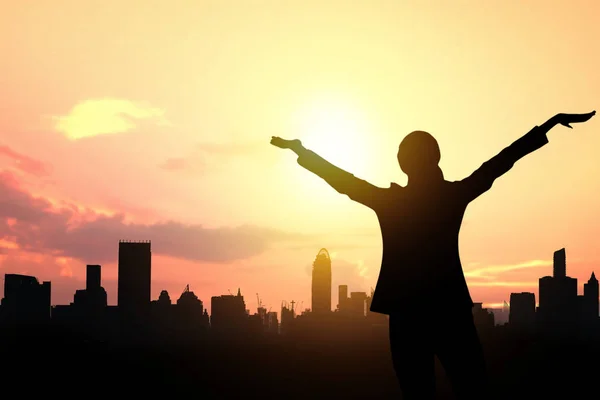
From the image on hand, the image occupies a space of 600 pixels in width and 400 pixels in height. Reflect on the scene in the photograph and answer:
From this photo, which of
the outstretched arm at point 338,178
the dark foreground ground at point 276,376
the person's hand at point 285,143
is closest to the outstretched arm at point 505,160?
the outstretched arm at point 338,178

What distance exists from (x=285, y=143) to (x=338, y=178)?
0.72 meters

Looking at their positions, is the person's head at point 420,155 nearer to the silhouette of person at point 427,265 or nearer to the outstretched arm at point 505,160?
the silhouette of person at point 427,265

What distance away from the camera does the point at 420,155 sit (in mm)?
9297

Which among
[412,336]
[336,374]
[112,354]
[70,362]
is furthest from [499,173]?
[112,354]

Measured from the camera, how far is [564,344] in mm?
52250

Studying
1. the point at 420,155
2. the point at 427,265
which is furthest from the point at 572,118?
the point at 427,265

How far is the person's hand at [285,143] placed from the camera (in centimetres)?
988

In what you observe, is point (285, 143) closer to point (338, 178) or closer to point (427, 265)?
point (338, 178)

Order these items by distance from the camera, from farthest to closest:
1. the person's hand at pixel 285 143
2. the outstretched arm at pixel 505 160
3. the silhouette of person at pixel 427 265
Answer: the person's hand at pixel 285 143
the outstretched arm at pixel 505 160
the silhouette of person at pixel 427 265

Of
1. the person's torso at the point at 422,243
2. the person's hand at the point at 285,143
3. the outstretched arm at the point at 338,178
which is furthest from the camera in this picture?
the person's hand at the point at 285,143

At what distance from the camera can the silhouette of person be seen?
9.07 meters

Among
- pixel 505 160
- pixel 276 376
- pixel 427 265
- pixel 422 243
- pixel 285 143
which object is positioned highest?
pixel 285 143

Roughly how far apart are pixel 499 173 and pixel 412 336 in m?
1.79

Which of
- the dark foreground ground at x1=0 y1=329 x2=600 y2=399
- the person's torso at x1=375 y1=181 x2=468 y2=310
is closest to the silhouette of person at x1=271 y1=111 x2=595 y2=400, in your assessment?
the person's torso at x1=375 y1=181 x2=468 y2=310
